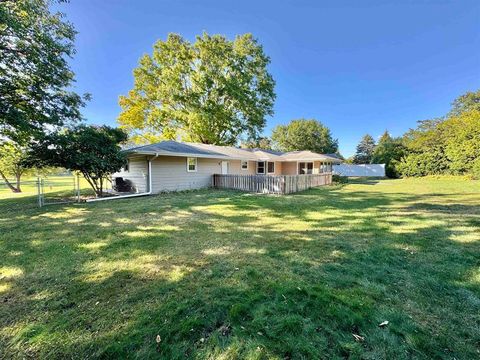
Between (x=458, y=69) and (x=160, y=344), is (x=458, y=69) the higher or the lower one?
the higher one

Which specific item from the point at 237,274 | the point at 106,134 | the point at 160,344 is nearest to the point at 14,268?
the point at 160,344

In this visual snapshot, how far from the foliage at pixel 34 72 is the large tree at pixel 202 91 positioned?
1216 centimetres

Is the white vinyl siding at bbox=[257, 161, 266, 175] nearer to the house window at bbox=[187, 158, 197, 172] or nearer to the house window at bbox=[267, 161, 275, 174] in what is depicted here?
the house window at bbox=[267, 161, 275, 174]

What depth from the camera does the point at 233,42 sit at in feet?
80.2

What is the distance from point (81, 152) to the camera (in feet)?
31.9

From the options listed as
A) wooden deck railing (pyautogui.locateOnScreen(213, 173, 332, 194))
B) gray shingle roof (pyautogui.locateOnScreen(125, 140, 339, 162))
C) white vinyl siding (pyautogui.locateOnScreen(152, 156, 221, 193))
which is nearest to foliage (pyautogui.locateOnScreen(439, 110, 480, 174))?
gray shingle roof (pyautogui.locateOnScreen(125, 140, 339, 162))

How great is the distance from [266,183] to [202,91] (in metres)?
15.0

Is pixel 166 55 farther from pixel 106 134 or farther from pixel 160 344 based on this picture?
pixel 160 344

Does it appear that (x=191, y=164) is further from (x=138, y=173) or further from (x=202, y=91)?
(x=202, y=91)

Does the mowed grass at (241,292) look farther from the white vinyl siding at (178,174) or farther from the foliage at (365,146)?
the foliage at (365,146)

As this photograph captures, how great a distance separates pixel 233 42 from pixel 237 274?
27143mm

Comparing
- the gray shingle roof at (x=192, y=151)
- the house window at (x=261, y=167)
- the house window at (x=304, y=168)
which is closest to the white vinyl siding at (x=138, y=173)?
the gray shingle roof at (x=192, y=151)

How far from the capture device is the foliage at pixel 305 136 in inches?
1623

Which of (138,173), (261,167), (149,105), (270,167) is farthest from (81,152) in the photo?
(149,105)
